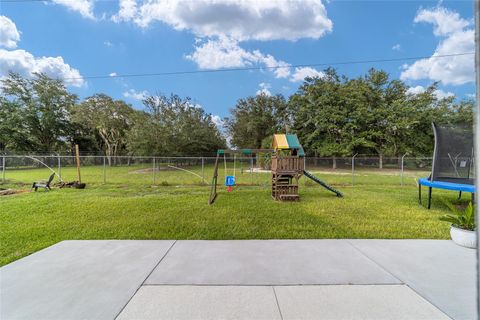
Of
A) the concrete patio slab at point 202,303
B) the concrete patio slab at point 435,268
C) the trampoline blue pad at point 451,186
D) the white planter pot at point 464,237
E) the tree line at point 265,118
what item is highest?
the tree line at point 265,118

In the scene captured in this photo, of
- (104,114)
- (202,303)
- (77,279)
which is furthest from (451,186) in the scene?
(104,114)

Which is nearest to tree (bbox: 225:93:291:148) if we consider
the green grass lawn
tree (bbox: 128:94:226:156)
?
tree (bbox: 128:94:226:156)

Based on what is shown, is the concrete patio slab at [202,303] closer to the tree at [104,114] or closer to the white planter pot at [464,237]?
the white planter pot at [464,237]

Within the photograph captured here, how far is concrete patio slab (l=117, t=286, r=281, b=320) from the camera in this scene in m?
2.03

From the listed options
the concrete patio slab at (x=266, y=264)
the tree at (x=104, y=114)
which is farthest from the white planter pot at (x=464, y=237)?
the tree at (x=104, y=114)

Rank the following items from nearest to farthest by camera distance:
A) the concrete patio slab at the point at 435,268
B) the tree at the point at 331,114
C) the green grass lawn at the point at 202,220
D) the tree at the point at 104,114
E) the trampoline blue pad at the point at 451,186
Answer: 1. the concrete patio slab at the point at 435,268
2. the green grass lawn at the point at 202,220
3. the trampoline blue pad at the point at 451,186
4. the tree at the point at 331,114
5. the tree at the point at 104,114

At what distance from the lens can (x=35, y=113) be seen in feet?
97.5

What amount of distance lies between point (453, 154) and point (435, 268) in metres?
5.34

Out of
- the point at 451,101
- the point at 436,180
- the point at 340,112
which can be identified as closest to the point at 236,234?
the point at 436,180

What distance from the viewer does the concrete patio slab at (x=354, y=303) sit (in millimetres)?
2035

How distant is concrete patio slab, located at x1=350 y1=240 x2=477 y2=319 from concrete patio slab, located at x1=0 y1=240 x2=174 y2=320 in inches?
123

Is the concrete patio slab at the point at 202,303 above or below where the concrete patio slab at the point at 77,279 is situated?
above

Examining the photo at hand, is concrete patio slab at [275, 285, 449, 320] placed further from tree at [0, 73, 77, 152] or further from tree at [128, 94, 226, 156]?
tree at [0, 73, 77, 152]

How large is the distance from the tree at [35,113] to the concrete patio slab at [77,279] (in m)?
35.1
